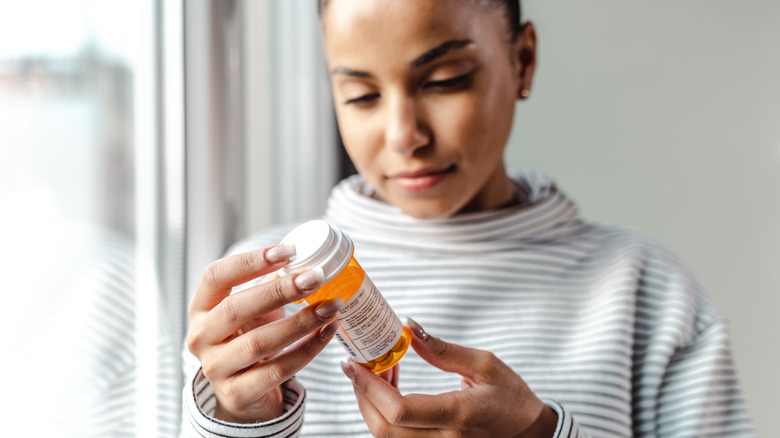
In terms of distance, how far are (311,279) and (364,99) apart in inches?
14.3

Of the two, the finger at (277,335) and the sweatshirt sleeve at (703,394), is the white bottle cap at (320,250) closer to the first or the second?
the finger at (277,335)

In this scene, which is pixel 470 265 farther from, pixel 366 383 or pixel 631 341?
pixel 366 383

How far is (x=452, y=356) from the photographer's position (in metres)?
0.63

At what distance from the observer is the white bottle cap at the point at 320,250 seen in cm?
56

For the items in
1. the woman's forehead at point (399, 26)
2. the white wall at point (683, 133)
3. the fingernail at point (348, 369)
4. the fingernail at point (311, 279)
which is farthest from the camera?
the white wall at point (683, 133)

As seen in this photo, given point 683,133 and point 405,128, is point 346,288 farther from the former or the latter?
point 683,133

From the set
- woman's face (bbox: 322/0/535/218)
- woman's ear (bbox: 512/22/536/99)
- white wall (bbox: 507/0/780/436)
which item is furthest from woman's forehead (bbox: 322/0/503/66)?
white wall (bbox: 507/0/780/436)

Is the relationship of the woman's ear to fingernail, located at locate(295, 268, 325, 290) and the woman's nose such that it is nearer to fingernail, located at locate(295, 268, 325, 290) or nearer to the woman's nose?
the woman's nose

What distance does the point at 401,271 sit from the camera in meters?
0.93

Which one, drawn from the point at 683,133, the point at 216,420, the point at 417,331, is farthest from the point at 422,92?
the point at 683,133

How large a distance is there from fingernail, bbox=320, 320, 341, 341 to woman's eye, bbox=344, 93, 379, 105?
0.35 meters

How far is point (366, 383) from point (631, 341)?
417 mm

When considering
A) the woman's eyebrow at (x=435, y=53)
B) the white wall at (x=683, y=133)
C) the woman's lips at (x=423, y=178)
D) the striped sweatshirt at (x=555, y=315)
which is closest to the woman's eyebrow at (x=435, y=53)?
the woman's eyebrow at (x=435, y=53)

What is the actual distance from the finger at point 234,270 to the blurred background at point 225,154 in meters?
0.19
